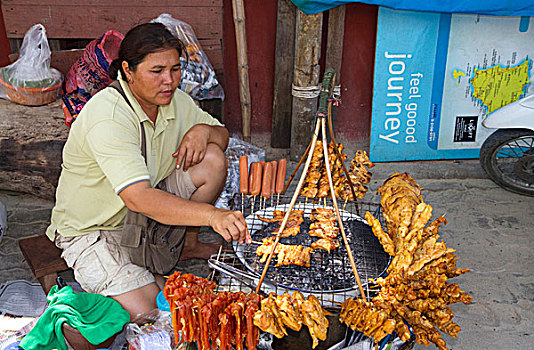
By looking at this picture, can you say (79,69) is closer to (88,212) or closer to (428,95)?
(88,212)

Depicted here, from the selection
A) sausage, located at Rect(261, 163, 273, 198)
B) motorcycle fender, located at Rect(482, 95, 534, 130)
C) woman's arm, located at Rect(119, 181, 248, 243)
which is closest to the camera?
woman's arm, located at Rect(119, 181, 248, 243)

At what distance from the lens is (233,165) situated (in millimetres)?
4516

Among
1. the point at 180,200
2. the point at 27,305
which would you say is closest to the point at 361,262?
the point at 180,200

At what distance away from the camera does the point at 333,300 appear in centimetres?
253

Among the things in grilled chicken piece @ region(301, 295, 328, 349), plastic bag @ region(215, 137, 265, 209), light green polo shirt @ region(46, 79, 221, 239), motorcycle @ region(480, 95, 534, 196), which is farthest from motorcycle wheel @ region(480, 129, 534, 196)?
grilled chicken piece @ region(301, 295, 328, 349)

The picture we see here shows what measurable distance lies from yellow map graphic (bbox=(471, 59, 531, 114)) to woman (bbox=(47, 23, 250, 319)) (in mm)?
3363

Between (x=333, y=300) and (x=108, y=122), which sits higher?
(x=108, y=122)

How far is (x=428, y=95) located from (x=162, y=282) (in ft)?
12.0

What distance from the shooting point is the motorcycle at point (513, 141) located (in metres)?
4.74

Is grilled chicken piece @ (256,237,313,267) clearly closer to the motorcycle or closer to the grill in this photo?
the grill

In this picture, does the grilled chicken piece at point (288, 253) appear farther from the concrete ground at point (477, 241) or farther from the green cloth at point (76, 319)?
the concrete ground at point (477, 241)

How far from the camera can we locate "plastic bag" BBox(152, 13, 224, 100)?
15.7ft

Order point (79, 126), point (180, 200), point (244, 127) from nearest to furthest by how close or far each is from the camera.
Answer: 1. point (180, 200)
2. point (79, 126)
3. point (244, 127)

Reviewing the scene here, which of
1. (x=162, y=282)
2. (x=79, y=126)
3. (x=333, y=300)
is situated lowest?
(x=162, y=282)
